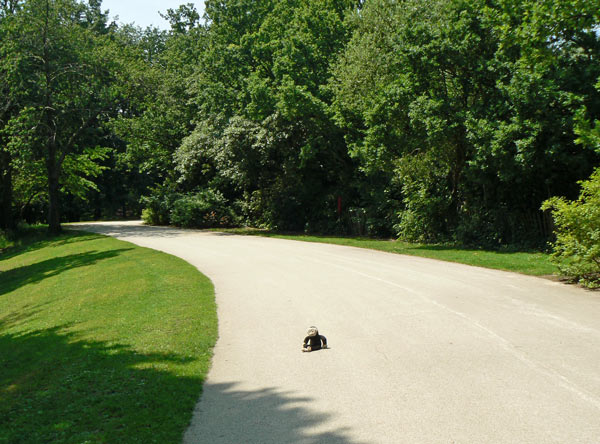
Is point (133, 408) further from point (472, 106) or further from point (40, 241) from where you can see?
point (40, 241)

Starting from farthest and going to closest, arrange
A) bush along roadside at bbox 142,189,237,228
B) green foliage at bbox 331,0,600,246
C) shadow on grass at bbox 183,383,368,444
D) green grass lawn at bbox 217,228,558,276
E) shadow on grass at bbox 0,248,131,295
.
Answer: bush along roadside at bbox 142,189,237,228 → shadow on grass at bbox 0,248,131,295 → green foliage at bbox 331,0,600,246 → green grass lawn at bbox 217,228,558,276 → shadow on grass at bbox 183,383,368,444

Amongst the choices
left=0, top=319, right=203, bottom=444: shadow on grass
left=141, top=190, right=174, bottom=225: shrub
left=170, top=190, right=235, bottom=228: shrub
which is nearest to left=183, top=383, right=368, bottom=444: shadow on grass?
left=0, top=319, right=203, bottom=444: shadow on grass

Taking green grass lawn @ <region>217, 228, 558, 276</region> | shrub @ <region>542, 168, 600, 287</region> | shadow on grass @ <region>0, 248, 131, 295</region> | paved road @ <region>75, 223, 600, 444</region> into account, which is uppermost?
shrub @ <region>542, 168, 600, 287</region>

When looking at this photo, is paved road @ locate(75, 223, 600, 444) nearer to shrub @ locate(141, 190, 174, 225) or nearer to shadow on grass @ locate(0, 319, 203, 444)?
shadow on grass @ locate(0, 319, 203, 444)

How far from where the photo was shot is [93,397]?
5664mm

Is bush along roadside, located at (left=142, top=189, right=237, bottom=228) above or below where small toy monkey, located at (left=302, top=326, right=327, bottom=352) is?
above

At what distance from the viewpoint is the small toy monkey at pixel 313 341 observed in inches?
279

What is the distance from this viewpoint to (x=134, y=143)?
4103cm

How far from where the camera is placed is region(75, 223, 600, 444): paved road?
4621 millimetres

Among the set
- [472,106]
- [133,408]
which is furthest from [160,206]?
[133,408]

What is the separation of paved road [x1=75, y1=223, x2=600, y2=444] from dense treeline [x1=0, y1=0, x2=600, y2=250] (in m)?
5.08

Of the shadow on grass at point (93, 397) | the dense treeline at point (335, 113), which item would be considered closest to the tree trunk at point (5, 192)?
the dense treeline at point (335, 113)

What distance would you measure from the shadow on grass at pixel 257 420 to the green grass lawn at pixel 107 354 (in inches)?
7.6

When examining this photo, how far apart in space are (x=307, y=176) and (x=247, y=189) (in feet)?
18.6
